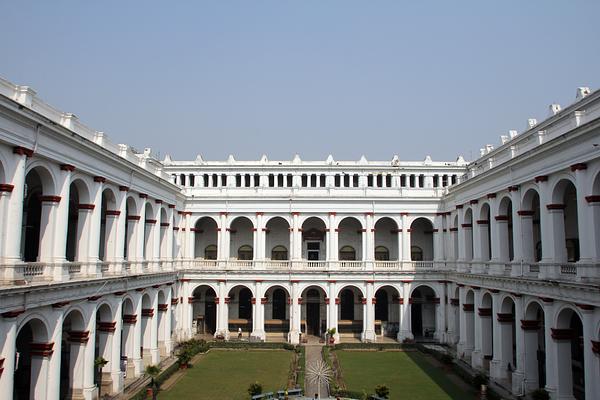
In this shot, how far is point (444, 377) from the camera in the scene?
28.7m

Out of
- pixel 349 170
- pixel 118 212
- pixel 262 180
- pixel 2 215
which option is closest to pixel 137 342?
pixel 118 212

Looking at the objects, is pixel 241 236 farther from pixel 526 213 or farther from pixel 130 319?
pixel 526 213

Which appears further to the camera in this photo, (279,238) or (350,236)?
(350,236)

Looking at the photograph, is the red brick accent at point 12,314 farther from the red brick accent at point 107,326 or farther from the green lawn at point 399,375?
the green lawn at point 399,375

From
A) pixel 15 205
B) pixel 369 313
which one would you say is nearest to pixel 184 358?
pixel 369 313

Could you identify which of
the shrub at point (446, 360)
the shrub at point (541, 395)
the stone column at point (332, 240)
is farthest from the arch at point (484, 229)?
the stone column at point (332, 240)

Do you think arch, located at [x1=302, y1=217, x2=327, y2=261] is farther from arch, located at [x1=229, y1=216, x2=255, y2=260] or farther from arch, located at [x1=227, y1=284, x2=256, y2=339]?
arch, located at [x1=227, y1=284, x2=256, y2=339]

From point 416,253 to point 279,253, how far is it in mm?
11061

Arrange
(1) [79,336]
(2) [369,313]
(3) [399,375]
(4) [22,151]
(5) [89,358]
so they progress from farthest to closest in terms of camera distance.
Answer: (2) [369,313]
(3) [399,375]
(5) [89,358]
(1) [79,336]
(4) [22,151]

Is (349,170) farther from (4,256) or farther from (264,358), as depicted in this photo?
(4,256)

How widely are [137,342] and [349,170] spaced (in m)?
20.9

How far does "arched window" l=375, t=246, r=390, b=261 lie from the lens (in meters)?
43.6

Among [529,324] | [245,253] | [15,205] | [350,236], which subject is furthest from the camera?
[350,236]

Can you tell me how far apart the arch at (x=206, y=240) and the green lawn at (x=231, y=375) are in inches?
364
